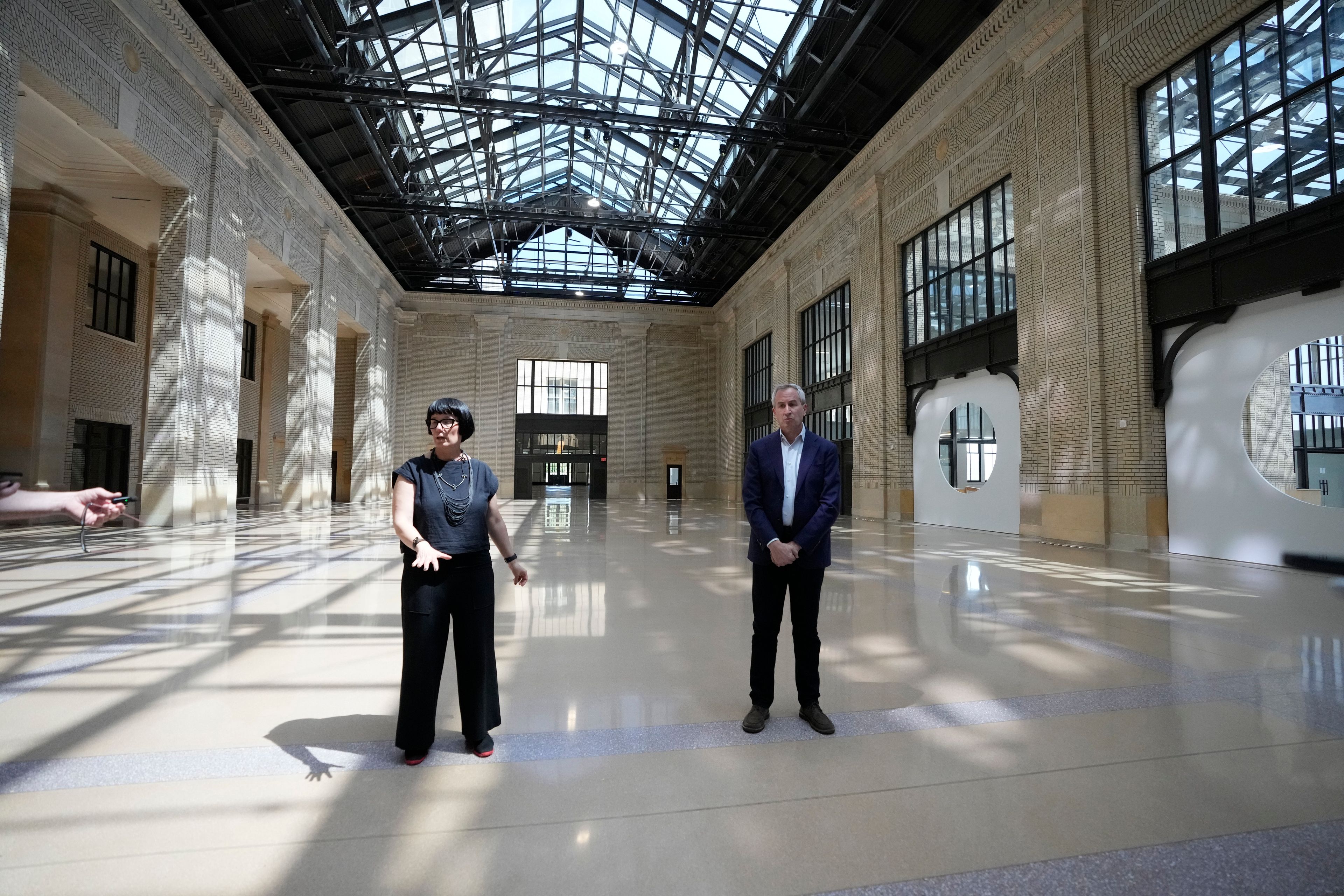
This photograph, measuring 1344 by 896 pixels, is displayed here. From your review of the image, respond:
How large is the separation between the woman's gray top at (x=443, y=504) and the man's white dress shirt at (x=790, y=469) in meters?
1.39

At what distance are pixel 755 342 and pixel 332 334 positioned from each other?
1694 cm

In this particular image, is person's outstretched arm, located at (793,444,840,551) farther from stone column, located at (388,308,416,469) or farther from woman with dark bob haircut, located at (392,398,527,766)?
stone column, located at (388,308,416,469)

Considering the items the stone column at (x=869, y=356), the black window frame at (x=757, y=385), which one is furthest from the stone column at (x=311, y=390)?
the stone column at (x=869, y=356)

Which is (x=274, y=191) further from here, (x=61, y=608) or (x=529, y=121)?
(x=61, y=608)

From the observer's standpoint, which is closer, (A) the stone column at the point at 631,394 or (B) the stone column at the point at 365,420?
(B) the stone column at the point at 365,420

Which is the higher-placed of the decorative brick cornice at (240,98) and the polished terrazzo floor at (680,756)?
the decorative brick cornice at (240,98)

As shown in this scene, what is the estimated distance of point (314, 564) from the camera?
9.02 meters

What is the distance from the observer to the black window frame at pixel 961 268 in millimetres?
14398

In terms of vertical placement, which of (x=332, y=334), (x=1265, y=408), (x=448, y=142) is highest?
(x=448, y=142)

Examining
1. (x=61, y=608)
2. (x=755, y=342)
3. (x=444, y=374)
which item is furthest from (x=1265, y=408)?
(x=444, y=374)

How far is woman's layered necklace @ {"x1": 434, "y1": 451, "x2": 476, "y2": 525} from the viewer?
2.93 m

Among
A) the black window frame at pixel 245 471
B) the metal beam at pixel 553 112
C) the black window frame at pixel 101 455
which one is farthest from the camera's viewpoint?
the black window frame at pixel 245 471

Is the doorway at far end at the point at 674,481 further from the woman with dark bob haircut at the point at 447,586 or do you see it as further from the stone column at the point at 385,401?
the woman with dark bob haircut at the point at 447,586

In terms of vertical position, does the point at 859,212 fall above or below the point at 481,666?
above
